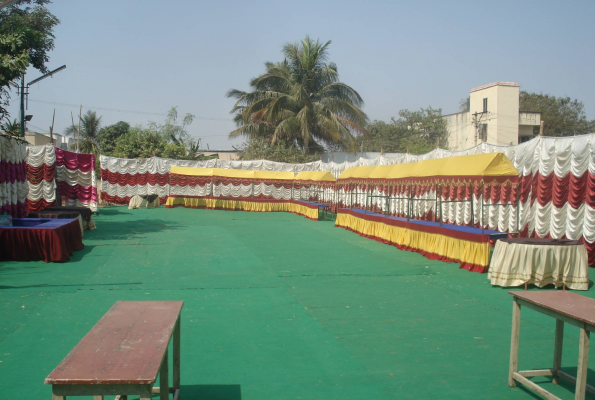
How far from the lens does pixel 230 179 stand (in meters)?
29.0

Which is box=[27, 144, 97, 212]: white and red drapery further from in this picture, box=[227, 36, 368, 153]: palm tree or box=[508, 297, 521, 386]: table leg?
box=[508, 297, 521, 386]: table leg

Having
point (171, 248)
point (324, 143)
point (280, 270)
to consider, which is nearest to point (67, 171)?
point (171, 248)

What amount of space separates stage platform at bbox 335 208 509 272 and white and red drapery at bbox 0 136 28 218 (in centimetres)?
1061

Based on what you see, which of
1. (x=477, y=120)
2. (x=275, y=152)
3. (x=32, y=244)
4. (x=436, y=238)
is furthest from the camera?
(x=477, y=120)

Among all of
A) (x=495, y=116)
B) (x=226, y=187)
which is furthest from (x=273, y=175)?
→ (x=495, y=116)

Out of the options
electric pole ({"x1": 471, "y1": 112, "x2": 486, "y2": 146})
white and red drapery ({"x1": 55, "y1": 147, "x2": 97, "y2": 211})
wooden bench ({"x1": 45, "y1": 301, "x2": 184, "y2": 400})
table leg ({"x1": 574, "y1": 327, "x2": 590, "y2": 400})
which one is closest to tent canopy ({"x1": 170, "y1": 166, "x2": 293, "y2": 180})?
white and red drapery ({"x1": 55, "y1": 147, "x2": 97, "y2": 211})

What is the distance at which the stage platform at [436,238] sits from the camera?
9.64 m

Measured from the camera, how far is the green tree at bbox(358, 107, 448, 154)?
38.4 m

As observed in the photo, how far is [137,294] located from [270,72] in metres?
26.8

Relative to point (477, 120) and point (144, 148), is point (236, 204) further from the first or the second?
point (477, 120)

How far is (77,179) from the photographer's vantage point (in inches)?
763

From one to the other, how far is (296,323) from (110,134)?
41660 mm

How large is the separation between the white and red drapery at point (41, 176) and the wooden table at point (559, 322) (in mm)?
17879

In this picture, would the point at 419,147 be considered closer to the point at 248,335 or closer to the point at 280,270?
the point at 280,270
